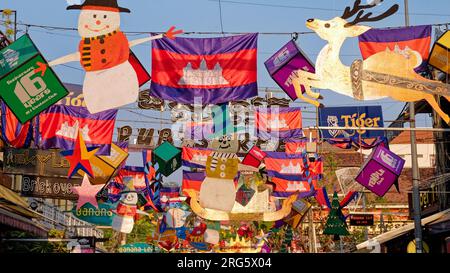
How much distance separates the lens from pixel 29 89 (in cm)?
1602

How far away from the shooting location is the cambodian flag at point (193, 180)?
27.5 m

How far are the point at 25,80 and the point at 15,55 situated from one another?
580mm

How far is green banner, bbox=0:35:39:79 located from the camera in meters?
15.9

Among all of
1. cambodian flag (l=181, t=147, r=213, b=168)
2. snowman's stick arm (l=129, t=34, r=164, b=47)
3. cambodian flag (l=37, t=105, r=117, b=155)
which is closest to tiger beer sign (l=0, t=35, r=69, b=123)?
snowman's stick arm (l=129, t=34, r=164, b=47)

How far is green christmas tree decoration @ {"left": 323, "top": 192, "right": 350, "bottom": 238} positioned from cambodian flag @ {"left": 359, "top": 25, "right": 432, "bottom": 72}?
10.2 m

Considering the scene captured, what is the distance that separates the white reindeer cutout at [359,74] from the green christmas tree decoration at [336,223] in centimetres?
1004

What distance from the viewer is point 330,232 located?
26375 millimetres

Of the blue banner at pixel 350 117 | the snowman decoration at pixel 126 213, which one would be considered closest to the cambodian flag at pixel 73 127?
the snowman decoration at pixel 126 213

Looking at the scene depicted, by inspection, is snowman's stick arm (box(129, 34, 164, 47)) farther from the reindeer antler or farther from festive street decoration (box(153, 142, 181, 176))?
festive street decoration (box(153, 142, 181, 176))

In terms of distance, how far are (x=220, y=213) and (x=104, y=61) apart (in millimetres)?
6864

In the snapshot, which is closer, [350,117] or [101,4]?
[101,4]

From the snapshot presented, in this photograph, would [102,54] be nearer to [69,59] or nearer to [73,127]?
[69,59]

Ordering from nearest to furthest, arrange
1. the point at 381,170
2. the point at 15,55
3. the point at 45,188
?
the point at 15,55, the point at 381,170, the point at 45,188

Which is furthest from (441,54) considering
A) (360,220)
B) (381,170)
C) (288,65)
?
(360,220)
